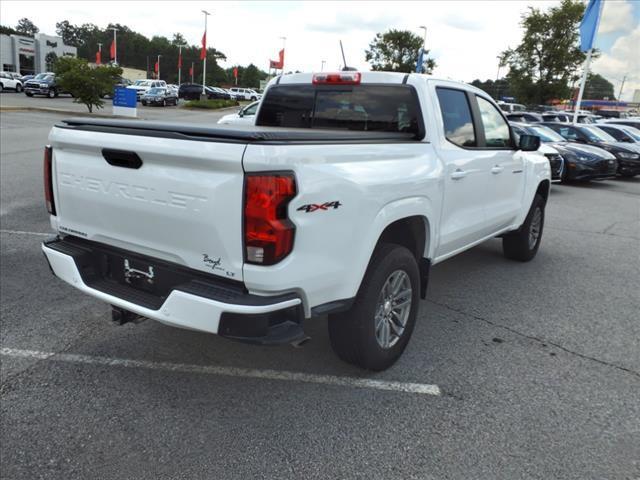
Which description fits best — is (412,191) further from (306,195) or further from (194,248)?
(194,248)

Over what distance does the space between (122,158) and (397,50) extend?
71.5 metres

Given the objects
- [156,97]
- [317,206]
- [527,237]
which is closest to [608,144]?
[527,237]

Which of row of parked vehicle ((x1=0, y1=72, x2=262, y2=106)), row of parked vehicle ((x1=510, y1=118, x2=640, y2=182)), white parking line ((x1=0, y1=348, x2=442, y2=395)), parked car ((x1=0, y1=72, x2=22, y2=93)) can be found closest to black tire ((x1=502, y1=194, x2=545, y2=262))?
white parking line ((x1=0, y1=348, x2=442, y2=395))

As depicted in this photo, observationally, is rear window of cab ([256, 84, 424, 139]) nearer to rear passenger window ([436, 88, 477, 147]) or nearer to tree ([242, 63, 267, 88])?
rear passenger window ([436, 88, 477, 147])

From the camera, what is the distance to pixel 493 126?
5047 millimetres

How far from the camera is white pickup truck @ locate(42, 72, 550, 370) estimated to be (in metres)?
2.56

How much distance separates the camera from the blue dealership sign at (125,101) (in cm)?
2353

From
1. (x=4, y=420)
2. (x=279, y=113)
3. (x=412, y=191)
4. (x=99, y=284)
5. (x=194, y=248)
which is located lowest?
(x=4, y=420)

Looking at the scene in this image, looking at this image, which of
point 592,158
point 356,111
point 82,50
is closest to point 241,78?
point 82,50

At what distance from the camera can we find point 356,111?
432cm

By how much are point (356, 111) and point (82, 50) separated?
510 feet

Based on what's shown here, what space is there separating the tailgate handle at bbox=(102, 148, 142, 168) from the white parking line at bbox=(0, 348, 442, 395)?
1.41 m

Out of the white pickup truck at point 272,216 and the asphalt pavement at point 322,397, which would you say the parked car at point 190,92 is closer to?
the asphalt pavement at point 322,397

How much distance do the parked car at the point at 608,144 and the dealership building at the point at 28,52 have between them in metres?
64.9
